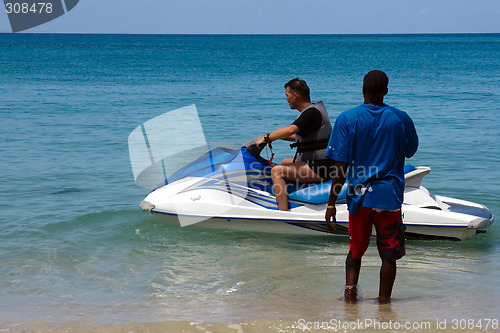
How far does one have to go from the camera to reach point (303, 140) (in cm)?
607

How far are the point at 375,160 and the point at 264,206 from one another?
2493 mm

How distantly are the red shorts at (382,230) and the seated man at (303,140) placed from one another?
67.2 inches

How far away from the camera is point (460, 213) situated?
251 inches

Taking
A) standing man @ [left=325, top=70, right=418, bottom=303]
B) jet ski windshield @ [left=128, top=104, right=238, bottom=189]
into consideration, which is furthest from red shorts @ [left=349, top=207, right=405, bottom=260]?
jet ski windshield @ [left=128, top=104, right=238, bottom=189]

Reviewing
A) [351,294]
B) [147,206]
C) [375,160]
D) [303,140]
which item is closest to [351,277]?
[351,294]

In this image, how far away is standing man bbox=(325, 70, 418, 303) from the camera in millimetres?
4098

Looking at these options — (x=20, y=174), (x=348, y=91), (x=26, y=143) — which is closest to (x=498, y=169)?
(x=20, y=174)

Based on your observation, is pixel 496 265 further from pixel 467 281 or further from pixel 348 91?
pixel 348 91

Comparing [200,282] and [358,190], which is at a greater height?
[358,190]

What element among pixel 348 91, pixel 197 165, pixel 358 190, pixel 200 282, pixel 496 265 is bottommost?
pixel 348 91

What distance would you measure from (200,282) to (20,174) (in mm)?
5833

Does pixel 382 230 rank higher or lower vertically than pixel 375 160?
lower

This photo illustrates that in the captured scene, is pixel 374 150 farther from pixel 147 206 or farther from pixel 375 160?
pixel 147 206

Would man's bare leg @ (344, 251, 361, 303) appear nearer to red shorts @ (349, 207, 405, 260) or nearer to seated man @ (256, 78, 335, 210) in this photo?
red shorts @ (349, 207, 405, 260)
